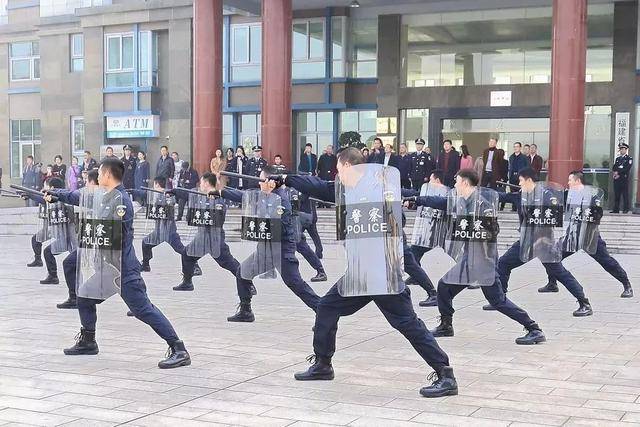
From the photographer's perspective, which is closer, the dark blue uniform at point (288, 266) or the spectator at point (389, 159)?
the dark blue uniform at point (288, 266)

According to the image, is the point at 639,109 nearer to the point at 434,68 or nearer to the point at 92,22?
the point at 434,68

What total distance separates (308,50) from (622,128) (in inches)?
385

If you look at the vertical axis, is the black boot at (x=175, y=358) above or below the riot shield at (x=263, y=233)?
below

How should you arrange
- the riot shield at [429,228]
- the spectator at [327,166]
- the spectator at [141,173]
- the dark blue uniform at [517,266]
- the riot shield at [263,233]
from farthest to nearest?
the spectator at [141,173]
the spectator at [327,166]
the riot shield at [429,228]
the dark blue uniform at [517,266]
the riot shield at [263,233]

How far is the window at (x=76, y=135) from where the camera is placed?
103 ft

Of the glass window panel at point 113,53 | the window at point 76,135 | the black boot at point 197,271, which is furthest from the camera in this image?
the window at point 76,135

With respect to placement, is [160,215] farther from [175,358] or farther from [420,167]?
[420,167]

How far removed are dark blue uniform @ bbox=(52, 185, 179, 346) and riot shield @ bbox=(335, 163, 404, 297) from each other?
1.77 meters

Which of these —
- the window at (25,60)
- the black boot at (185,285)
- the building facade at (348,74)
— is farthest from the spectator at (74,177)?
the black boot at (185,285)

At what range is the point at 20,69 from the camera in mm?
34781

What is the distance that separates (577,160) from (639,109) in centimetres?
475

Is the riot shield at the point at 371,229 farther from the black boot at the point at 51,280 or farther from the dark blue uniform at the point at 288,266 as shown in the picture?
the black boot at the point at 51,280

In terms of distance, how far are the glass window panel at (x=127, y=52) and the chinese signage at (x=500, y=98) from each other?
40.9 ft

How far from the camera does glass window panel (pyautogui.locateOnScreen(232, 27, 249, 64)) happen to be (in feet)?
92.6
